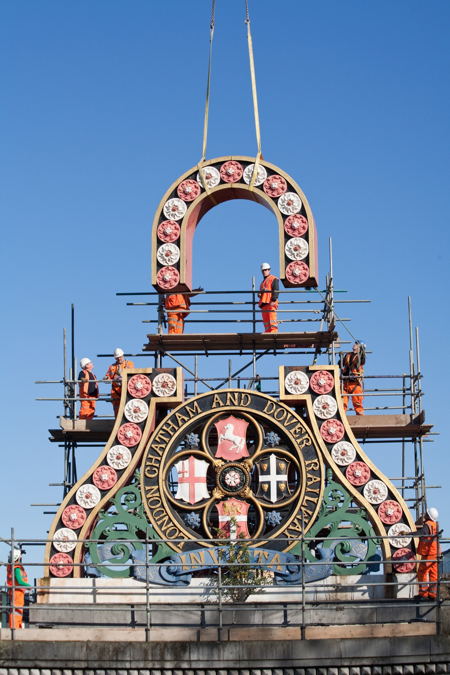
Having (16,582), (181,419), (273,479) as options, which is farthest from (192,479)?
(16,582)

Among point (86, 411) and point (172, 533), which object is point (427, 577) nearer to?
point (172, 533)

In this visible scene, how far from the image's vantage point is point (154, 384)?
32656 mm

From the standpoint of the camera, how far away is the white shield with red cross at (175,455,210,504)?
31.9 metres

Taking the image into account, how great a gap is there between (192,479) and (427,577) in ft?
17.8

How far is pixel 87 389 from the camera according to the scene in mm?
34250

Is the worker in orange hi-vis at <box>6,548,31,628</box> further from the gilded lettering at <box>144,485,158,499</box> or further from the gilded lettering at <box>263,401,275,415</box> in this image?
Answer: the gilded lettering at <box>263,401,275,415</box>

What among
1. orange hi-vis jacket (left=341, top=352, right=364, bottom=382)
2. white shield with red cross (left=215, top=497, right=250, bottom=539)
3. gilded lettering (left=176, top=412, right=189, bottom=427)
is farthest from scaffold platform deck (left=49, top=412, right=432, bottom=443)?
white shield with red cross (left=215, top=497, right=250, bottom=539)

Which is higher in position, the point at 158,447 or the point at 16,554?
the point at 158,447

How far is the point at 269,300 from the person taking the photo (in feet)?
111

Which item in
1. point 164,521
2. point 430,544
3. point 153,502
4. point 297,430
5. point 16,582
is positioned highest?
point 297,430

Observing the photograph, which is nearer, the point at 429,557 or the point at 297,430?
the point at 429,557

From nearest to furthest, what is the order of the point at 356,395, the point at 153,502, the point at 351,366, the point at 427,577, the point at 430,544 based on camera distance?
the point at 430,544, the point at 427,577, the point at 153,502, the point at 356,395, the point at 351,366

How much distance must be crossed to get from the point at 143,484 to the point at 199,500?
123 cm

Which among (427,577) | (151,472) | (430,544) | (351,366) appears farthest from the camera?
(351,366)
